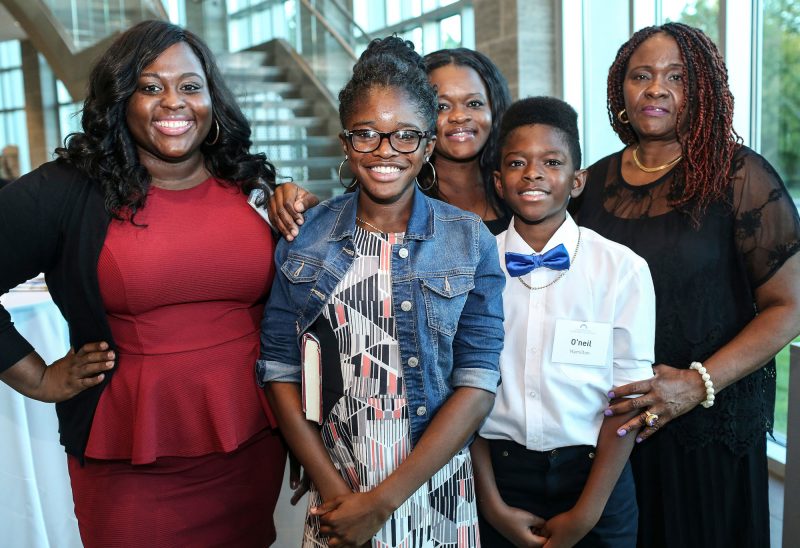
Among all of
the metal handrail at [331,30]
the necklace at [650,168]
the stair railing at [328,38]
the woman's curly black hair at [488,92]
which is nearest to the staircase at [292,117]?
the stair railing at [328,38]

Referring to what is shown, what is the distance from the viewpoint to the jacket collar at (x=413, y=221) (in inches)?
62.8

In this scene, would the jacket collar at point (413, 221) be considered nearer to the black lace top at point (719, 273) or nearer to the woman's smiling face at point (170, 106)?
the woman's smiling face at point (170, 106)

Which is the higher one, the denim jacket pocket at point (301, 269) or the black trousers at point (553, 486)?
the denim jacket pocket at point (301, 269)

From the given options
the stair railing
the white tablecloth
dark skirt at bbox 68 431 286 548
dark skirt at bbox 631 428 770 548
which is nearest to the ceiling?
the stair railing

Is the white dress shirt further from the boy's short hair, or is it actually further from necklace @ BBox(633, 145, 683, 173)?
necklace @ BBox(633, 145, 683, 173)

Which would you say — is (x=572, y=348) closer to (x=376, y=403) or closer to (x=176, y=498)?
(x=376, y=403)

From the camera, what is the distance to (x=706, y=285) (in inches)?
73.2

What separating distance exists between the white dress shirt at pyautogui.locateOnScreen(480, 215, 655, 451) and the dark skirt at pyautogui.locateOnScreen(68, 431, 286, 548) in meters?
0.66

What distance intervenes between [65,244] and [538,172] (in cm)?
118

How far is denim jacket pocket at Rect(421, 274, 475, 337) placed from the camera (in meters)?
1.55

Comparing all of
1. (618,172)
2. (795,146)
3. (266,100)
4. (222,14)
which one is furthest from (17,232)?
(222,14)

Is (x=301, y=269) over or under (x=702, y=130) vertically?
under

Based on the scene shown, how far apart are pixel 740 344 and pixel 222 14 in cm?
825

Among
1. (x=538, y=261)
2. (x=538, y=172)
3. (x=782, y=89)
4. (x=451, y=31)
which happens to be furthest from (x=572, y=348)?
(x=451, y=31)
